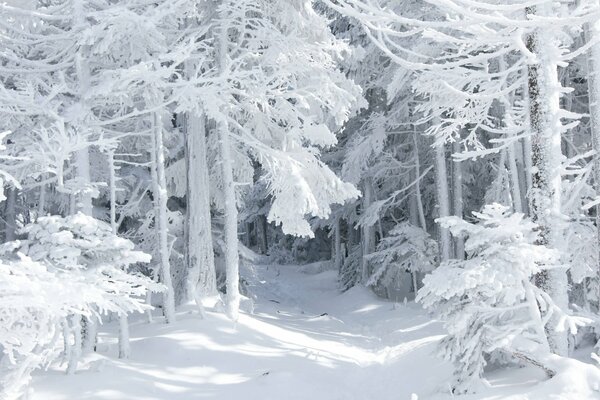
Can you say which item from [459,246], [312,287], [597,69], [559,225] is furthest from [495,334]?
[312,287]

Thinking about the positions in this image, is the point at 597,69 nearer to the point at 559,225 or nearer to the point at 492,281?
the point at 559,225

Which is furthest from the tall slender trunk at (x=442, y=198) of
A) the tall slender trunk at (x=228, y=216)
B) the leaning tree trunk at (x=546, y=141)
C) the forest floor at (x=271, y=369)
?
the leaning tree trunk at (x=546, y=141)

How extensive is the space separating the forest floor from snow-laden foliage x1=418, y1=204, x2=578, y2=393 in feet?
1.49

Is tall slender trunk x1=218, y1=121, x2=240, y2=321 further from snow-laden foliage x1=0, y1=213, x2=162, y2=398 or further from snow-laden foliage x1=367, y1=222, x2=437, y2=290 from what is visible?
snow-laden foliage x1=367, y1=222, x2=437, y2=290

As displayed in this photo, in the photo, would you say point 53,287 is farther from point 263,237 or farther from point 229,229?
point 263,237

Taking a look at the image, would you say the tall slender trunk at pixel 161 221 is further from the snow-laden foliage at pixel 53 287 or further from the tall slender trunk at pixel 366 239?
the tall slender trunk at pixel 366 239

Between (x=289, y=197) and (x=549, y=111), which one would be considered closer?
(x=549, y=111)

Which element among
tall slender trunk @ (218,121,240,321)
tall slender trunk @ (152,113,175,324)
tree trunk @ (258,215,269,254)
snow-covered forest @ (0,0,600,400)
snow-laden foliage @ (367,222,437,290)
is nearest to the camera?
snow-covered forest @ (0,0,600,400)

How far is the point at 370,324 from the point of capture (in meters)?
16.7

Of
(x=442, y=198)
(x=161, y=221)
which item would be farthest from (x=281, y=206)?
(x=442, y=198)

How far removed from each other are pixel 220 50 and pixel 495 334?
9318 mm

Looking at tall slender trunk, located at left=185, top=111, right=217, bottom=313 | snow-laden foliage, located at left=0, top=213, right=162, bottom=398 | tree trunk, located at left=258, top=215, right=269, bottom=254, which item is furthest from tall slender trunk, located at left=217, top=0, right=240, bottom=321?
tree trunk, located at left=258, top=215, right=269, bottom=254

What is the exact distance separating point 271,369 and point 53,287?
5.38 metres

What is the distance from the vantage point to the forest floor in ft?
23.8
